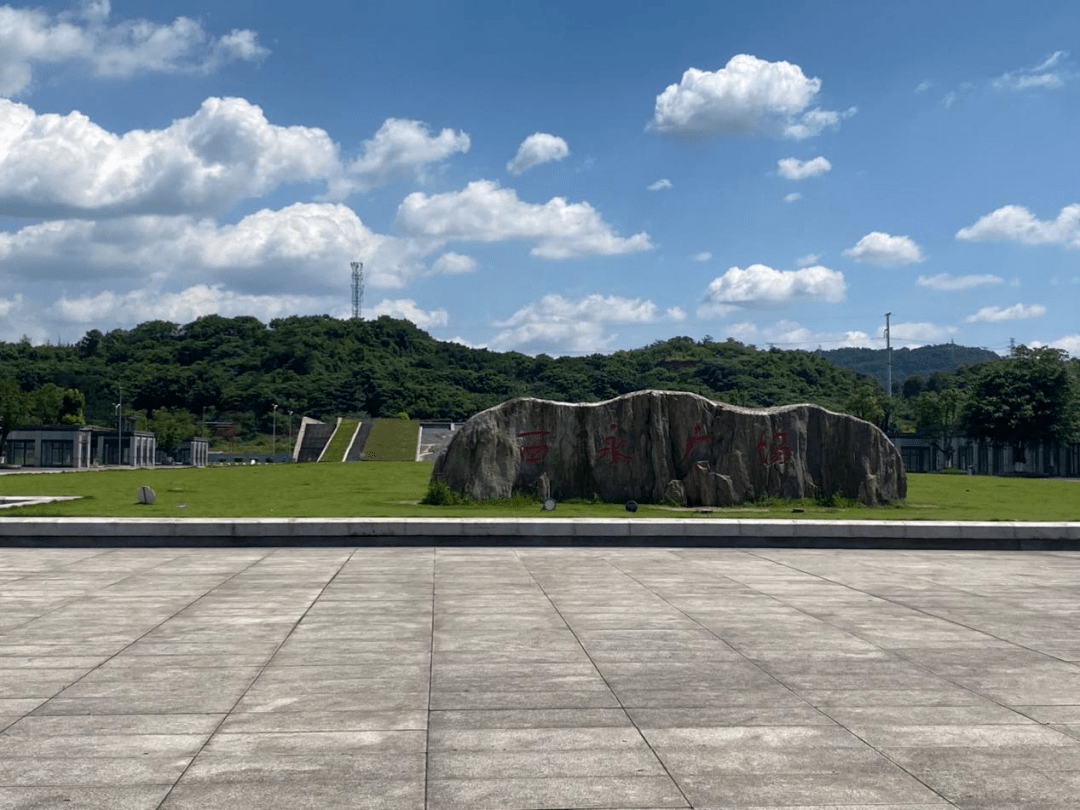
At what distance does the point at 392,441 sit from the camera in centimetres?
8569

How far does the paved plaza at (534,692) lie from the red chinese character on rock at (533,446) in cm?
1246

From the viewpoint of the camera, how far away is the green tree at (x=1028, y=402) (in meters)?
63.3

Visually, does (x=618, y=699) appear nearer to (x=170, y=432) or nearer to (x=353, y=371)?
(x=170, y=432)

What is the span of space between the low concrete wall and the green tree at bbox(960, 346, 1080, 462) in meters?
48.6

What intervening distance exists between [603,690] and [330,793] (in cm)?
286

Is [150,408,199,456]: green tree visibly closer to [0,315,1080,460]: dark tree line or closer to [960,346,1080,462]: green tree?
[0,315,1080,460]: dark tree line

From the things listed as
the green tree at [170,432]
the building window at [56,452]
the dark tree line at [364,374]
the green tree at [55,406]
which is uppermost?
the dark tree line at [364,374]

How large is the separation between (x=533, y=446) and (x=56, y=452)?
221 ft

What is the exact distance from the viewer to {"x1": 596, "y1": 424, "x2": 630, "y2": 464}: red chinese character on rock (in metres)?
26.8

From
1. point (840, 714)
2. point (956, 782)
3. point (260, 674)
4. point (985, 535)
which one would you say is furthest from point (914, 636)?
point (985, 535)

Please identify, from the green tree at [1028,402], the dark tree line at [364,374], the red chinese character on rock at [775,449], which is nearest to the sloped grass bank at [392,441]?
the dark tree line at [364,374]

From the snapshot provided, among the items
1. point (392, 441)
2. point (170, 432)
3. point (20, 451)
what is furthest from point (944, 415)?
point (20, 451)

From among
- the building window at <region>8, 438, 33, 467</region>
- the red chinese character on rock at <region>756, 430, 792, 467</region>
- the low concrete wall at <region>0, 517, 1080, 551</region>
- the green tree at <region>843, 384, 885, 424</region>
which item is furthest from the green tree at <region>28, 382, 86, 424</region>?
the red chinese character on rock at <region>756, 430, 792, 467</region>

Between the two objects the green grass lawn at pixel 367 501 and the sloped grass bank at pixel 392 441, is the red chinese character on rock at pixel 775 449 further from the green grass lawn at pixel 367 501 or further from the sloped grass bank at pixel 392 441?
the sloped grass bank at pixel 392 441
